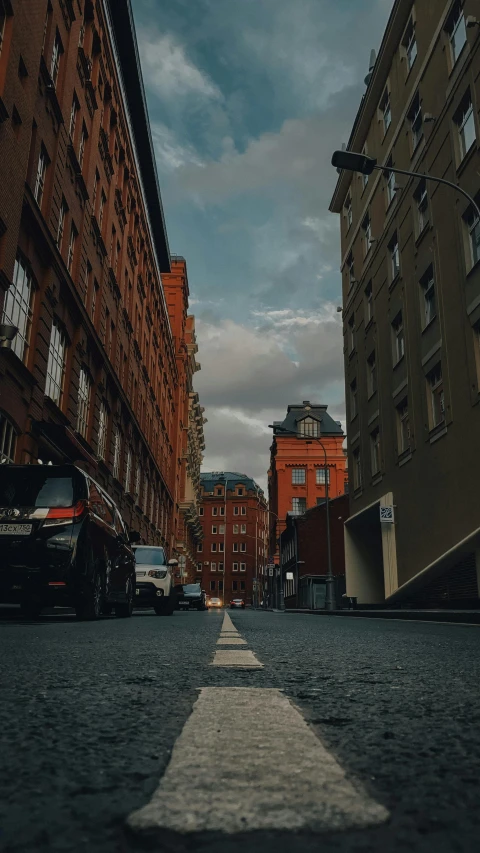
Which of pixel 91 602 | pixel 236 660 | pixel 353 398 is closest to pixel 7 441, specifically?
pixel 91 602

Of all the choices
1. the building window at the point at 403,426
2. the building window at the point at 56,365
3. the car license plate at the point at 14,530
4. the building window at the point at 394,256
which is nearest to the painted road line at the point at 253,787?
the car license plate at the point at 14,530

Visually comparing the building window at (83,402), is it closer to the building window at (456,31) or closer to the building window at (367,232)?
the building window at (367,232)

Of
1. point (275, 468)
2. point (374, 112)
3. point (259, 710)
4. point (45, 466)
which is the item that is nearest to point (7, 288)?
point (45, 466)

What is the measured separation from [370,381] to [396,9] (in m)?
13.1

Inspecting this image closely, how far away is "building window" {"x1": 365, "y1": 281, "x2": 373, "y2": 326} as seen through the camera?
2831cm

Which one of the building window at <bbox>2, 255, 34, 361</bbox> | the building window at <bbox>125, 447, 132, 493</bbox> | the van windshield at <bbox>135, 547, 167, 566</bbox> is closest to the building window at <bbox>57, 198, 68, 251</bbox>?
the building window at <bbox>2, 255, 34, 361</bbox>

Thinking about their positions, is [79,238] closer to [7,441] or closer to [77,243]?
[77,243]

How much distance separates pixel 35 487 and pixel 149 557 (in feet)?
33.1

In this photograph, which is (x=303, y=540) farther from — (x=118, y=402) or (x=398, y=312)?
(x=398, y=312)

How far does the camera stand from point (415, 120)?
2303 centimetres

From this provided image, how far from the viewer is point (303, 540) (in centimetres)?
5291

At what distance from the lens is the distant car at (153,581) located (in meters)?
18.5

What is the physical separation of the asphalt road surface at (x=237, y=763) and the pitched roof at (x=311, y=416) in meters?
77.9

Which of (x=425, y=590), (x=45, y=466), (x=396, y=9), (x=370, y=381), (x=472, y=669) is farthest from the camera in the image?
(x=370, y=381)
